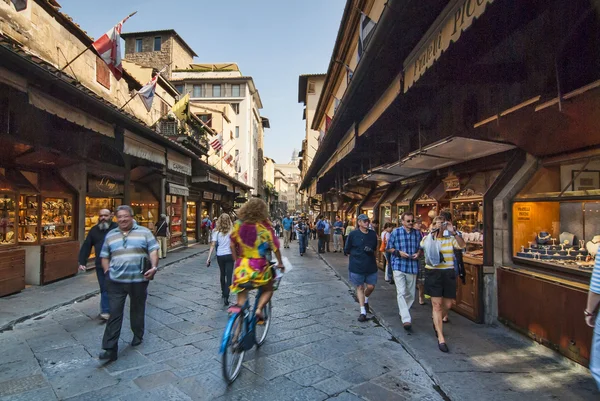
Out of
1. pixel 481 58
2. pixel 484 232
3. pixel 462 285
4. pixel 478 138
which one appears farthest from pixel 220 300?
pixel 481 58

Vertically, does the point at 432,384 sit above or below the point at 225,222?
below

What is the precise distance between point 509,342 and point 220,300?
15.5 feet

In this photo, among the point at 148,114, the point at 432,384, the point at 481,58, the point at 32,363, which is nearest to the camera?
the point at 432,384

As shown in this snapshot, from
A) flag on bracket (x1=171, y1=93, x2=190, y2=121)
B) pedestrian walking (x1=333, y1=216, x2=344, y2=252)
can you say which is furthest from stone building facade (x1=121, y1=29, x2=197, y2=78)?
pedestrian walking (x1=333, y1=216, x2=344, y2=252)

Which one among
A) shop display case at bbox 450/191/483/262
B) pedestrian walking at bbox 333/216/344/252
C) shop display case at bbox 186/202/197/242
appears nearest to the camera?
shop display case at bbox 450/191/483/262

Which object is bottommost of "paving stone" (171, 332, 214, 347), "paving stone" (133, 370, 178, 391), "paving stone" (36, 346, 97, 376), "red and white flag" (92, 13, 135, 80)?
"paving stone" (171, 332, 214, 347)

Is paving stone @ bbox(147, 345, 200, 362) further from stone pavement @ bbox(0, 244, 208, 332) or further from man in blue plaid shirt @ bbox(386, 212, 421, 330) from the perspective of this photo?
man in blue plaid shirt @ bbox(386, 212, 421, 330)

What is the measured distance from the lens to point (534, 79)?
480 centimetres

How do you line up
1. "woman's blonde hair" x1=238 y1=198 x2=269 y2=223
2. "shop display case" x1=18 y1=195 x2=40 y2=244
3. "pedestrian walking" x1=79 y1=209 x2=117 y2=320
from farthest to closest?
"shop display case" x1=18 y1=195 x2=40 y2=244, "pedestrian walking" x1=79 y1=209 x2=117 y2=320, "woman's blonde hair" x1=238 y1=198 x2=269 y2=223

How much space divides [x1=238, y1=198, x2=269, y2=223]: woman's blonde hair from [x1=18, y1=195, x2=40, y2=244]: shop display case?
666 centimetres

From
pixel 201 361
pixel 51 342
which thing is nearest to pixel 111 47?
pixel 51 342

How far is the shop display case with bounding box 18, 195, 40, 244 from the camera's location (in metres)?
8.13

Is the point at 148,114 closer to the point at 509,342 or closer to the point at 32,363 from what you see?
the point at 32,363

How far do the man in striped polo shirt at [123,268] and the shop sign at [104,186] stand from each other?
734 centimetres
